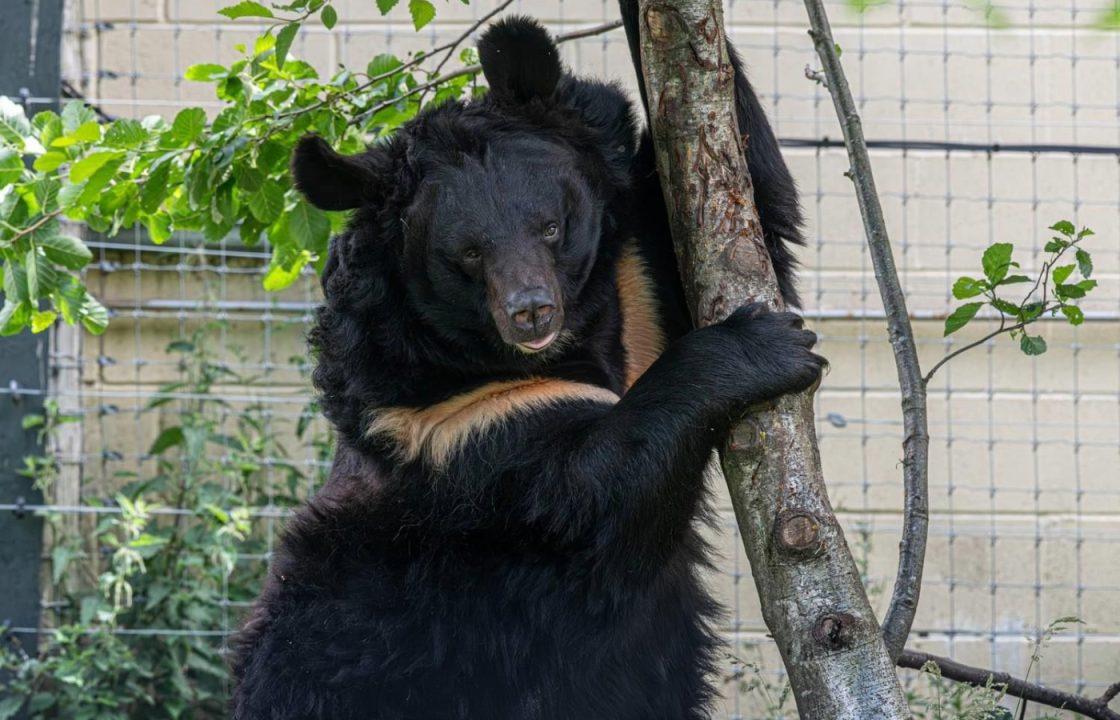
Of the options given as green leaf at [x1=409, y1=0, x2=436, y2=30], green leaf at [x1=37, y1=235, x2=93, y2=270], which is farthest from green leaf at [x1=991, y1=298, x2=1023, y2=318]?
green leaf at [x1=37, y1=235, x2=93, y2=270]

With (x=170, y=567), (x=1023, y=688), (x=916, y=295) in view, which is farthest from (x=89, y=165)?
(x=916, y=295)

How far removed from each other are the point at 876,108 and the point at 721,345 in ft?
Result: 19.5

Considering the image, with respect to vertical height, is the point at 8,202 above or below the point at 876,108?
below

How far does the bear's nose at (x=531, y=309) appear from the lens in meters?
3.65

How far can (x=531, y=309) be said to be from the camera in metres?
3.65

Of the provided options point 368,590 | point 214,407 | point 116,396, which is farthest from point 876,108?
point 368,590

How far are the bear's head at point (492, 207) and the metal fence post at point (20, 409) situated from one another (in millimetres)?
4819

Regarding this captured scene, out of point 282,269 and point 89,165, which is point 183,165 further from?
point 282,269

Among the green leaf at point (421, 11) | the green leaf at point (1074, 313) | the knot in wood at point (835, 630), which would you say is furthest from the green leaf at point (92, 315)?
the green leaf at point (1074, 313)

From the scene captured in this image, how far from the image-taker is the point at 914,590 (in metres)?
3.45

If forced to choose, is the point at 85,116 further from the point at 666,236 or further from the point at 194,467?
the point at 194,467

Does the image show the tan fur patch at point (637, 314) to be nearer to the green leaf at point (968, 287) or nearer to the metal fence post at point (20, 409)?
the green leaf at point (968, 287)

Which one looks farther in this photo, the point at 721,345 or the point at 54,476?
the point at 54,476

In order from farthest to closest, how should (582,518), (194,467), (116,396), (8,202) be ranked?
(116,396)
(194,467)
(8,202)
(582,518)
